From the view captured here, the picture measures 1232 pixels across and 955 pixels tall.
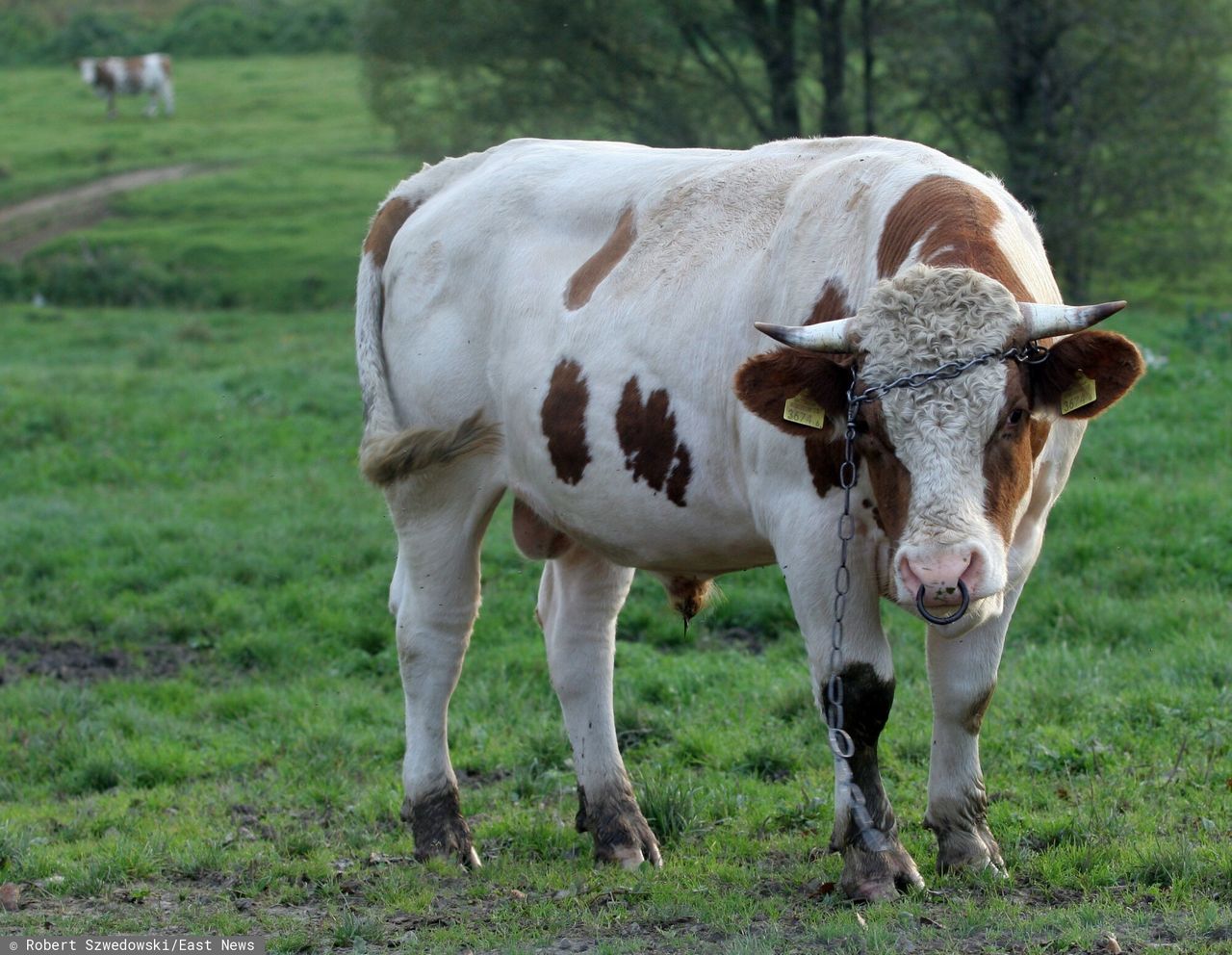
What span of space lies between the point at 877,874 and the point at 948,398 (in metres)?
1.62

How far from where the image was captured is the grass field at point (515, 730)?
5.07 meters

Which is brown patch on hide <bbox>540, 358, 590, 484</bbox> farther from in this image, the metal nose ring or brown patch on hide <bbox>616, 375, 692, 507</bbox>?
the metal nose ring

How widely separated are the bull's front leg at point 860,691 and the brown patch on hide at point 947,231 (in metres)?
0.94

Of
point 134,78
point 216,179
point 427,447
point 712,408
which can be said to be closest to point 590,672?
point 427,447

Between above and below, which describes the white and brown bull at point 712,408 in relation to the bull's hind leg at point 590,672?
above

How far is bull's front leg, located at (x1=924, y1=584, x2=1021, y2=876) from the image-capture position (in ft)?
16.7

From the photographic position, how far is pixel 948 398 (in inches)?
172

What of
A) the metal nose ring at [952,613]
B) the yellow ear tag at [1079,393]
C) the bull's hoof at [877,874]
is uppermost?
the yellow ear tag at [1079,393]

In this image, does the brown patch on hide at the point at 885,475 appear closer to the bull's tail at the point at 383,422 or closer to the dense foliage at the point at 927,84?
the bull's tail at the point at 383,422

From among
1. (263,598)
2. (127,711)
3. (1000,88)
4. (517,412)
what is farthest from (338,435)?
(1000,88)

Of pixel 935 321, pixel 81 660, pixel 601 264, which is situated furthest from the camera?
pixel 81 660

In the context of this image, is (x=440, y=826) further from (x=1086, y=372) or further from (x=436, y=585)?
(x=1086, y=372)

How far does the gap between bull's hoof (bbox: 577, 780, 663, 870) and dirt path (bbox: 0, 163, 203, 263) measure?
2244cm

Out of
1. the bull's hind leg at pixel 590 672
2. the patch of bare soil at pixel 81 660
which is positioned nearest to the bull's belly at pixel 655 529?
the bull's hind leg at pixel 590 672
